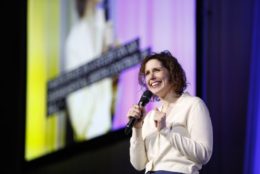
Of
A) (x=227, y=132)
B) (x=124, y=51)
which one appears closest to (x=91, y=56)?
(x=124, y=51)

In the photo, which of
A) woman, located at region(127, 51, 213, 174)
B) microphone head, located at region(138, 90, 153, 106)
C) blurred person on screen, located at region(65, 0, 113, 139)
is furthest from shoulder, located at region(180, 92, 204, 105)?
blurred person on screen, located at region(65, 0, 113, 139)

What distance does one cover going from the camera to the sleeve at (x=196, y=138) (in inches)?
67.1

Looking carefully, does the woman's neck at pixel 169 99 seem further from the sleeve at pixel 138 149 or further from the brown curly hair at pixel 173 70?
the sleeve at pixel 138 149

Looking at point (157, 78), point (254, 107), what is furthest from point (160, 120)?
Answer: point (254, 107)

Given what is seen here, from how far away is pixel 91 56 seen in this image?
371 cm

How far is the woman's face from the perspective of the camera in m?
1.83

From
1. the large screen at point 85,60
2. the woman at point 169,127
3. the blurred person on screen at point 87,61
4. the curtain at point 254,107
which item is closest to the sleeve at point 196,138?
the woman at point 169,127

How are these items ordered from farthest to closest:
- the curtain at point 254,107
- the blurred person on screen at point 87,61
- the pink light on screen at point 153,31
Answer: the blurred person on screen at point 87,61 < the pink light on screen at point 153,31 < the curtain at point 254,107

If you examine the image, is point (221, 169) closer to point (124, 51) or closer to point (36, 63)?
point (124, 51)

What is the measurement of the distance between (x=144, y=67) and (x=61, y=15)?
6.94ft

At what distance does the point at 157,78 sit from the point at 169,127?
0.55 feet

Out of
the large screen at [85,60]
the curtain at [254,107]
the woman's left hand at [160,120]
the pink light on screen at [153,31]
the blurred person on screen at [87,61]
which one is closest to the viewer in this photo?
the woman's left hand at [160,120]

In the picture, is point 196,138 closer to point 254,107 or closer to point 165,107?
point 165,107

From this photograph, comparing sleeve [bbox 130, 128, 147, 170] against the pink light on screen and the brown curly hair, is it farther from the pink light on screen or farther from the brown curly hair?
the pink light on screen
